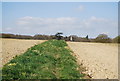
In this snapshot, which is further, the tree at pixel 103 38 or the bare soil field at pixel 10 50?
the tree at pixel 103 38

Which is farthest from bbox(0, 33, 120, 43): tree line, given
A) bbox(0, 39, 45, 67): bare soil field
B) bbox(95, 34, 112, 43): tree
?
bbox(0, 39, 45, 67): bare soil field

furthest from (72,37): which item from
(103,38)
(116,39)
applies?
(116,39)

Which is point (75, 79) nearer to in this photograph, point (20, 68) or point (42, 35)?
point (20, 68)

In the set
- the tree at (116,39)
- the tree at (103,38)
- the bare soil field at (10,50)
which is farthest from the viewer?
the tree at (103,38)

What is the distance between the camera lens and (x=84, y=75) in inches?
388

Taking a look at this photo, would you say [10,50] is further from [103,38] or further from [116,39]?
[103,38]

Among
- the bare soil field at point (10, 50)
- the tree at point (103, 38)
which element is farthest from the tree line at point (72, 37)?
the bare soil field at point (10, 50)

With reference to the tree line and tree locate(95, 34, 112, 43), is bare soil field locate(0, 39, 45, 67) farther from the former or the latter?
tree locate(95, 34, 112, 43)

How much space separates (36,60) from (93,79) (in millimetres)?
3609

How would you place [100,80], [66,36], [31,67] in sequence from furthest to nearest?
[66,36]
[31,67]
[100,80]

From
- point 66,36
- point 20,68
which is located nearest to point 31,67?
point 20,68

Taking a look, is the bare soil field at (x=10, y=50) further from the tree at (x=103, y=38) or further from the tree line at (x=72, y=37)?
the tree at (x=103, y=38)

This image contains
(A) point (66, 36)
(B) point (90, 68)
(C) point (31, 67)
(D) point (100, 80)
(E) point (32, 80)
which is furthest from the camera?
(A) point (66, 36)

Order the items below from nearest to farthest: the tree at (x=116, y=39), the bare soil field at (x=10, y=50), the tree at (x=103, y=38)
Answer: the bare soil field at (x=10, y=50) < the tree at (x=116, y=39) < the tree at (x=103, y=38)
